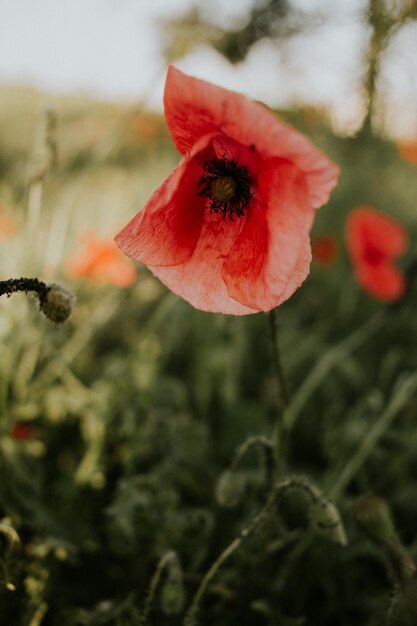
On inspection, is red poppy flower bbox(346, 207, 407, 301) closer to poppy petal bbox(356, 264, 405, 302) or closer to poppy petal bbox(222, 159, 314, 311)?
poppy petal bbox(356, 264, 405, 302)

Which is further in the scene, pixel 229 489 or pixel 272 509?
pixel 229 489

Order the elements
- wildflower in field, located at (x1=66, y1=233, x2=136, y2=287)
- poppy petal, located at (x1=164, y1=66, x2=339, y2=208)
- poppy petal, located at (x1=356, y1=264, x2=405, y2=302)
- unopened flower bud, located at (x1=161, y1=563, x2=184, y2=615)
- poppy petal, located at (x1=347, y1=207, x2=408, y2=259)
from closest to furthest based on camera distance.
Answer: poppy petal, located at (x1=164, y1=66, x2=339, y2=208) → unopened flower bud, located at (x1=161, y1=563, x2=184, y2=615) → wildflower in field, located at (x1=66, y1=233, x2=136, y2=287) → poppy petal, located at (x1=356, y1=264, x2=405, y2=302) → poppy petal, located at (x1=347, y1=207, x2=408, y2=259)

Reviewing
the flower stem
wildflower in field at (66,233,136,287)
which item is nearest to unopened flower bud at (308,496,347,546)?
the flower stem

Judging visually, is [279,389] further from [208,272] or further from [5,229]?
[5,229]

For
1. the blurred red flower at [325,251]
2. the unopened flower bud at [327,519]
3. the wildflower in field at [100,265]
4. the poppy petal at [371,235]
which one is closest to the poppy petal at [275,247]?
the unopened flower bud at [327,519]

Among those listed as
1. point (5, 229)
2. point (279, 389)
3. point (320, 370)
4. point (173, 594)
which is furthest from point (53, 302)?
point (5, 229)

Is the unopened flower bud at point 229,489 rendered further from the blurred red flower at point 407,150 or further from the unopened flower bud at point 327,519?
the blurred red flower at point 407,150
